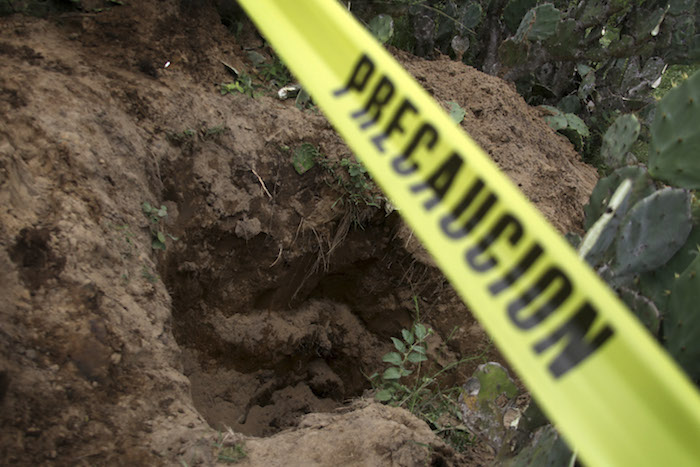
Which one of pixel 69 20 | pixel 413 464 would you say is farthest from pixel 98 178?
pixel 413 464

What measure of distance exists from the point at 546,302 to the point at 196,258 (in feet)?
6.80

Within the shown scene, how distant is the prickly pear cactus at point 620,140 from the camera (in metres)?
1.70

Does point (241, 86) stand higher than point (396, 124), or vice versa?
point (396, 124)

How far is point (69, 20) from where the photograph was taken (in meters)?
2.60

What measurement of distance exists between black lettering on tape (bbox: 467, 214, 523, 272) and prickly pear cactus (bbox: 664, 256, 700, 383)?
0.56 meters

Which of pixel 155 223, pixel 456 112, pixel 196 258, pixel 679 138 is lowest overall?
pixel 196 258

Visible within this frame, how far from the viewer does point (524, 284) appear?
83 centimetres

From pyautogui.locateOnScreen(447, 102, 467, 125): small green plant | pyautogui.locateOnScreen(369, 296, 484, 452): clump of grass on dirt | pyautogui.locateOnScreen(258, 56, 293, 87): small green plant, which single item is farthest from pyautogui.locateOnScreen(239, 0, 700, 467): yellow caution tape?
pyautogui.locateOnScreen(447, 102, 467, 125): small green plant

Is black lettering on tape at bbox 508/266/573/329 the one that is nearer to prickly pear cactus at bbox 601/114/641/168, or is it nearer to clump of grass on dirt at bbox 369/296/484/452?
prickly pear cactus at bbox 601/114/641/168

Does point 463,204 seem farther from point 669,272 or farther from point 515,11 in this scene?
point 515,11

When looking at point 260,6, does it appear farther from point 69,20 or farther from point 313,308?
point 313,308

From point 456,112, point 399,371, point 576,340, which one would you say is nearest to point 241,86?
point 456,112

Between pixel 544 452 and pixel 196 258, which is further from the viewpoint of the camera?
pixel 196 258

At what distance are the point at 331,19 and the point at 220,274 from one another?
188cm
